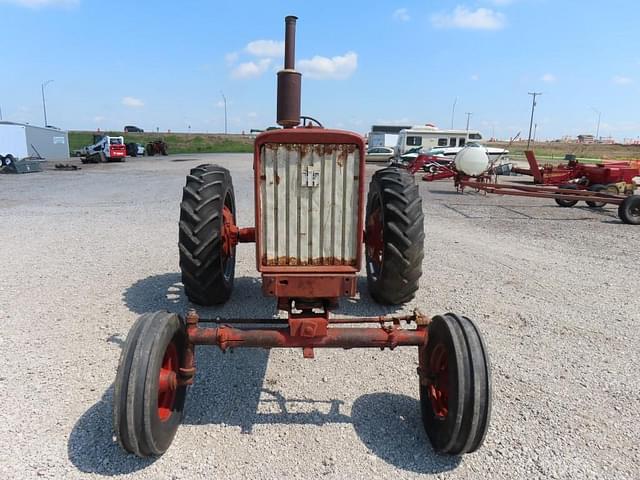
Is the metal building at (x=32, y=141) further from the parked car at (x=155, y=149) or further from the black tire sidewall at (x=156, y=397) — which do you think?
the black tire sidewall at (x=156, y=397)

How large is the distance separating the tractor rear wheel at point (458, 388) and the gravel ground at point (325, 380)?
0.19 metres

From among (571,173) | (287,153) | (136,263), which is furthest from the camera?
(571,173)

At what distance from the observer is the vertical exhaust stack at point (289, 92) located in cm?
355

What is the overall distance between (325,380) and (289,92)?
2168 mm

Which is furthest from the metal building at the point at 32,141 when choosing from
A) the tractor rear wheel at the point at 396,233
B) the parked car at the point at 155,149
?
the tractor rear wheel at the point at 396,233

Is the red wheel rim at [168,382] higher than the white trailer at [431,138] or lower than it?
lower

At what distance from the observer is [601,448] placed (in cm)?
282

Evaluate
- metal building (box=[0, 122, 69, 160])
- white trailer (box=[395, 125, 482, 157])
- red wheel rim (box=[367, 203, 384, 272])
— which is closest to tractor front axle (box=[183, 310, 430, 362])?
red wheel rim (box=[367, 203, 384, 272])

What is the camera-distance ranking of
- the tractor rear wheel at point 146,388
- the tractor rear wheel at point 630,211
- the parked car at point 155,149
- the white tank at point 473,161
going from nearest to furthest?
the tractor rear wheel at point 146,388 → the tractor rear wheel at point 630,211 → the white tank at point 473,161 → the parked car at point 155,149

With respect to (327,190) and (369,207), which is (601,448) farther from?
(369,207)

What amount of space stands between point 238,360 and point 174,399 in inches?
39.9

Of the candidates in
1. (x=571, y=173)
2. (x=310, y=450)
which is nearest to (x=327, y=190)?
(x=310, y=450)

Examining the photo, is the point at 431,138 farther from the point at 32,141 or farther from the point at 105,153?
the point at 32,141

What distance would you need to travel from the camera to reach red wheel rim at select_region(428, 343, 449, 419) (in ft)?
9.21
